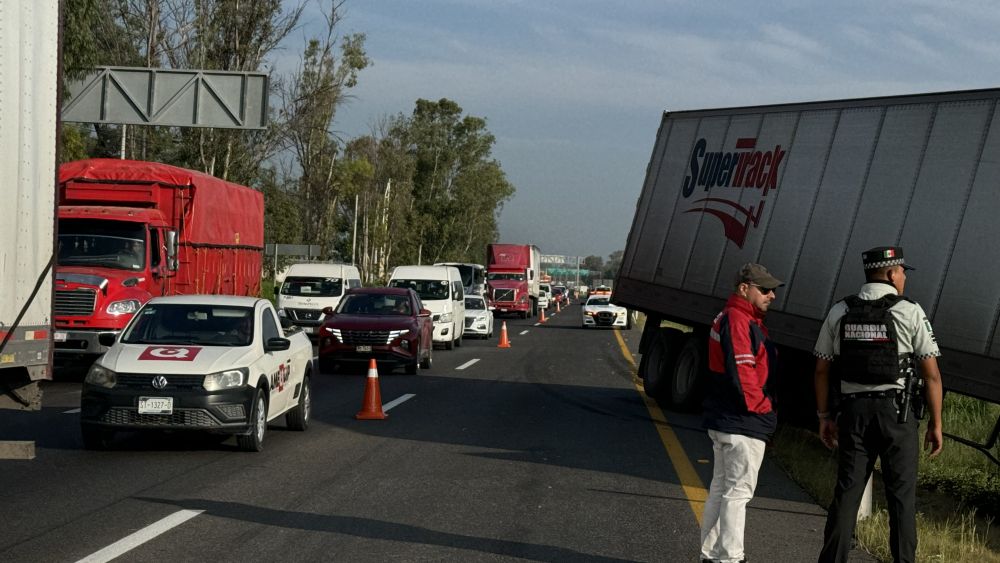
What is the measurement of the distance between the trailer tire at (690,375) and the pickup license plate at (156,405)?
8.09 metres

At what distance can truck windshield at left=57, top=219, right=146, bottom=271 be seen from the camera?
65.8 ft

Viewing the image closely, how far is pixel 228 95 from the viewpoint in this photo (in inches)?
1287

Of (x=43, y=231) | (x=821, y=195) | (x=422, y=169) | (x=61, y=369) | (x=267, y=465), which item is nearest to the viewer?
(x=43, y=231)

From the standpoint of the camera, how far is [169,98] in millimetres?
32906

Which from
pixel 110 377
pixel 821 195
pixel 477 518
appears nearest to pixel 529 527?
pixel 477 518

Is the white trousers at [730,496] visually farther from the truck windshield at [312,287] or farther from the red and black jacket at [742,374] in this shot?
the truck windshield at [312,287]

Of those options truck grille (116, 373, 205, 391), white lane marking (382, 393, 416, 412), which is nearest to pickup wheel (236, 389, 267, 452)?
truck grille (116, 373, 205, 391)

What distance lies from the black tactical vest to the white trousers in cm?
67

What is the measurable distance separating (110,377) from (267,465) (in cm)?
171

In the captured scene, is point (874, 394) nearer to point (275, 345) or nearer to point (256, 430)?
point (256, 430)

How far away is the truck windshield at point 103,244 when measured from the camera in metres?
20.0

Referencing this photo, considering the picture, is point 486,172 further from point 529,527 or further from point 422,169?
point 529,527

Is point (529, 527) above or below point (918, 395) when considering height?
below

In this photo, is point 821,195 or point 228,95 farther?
point 228,95
